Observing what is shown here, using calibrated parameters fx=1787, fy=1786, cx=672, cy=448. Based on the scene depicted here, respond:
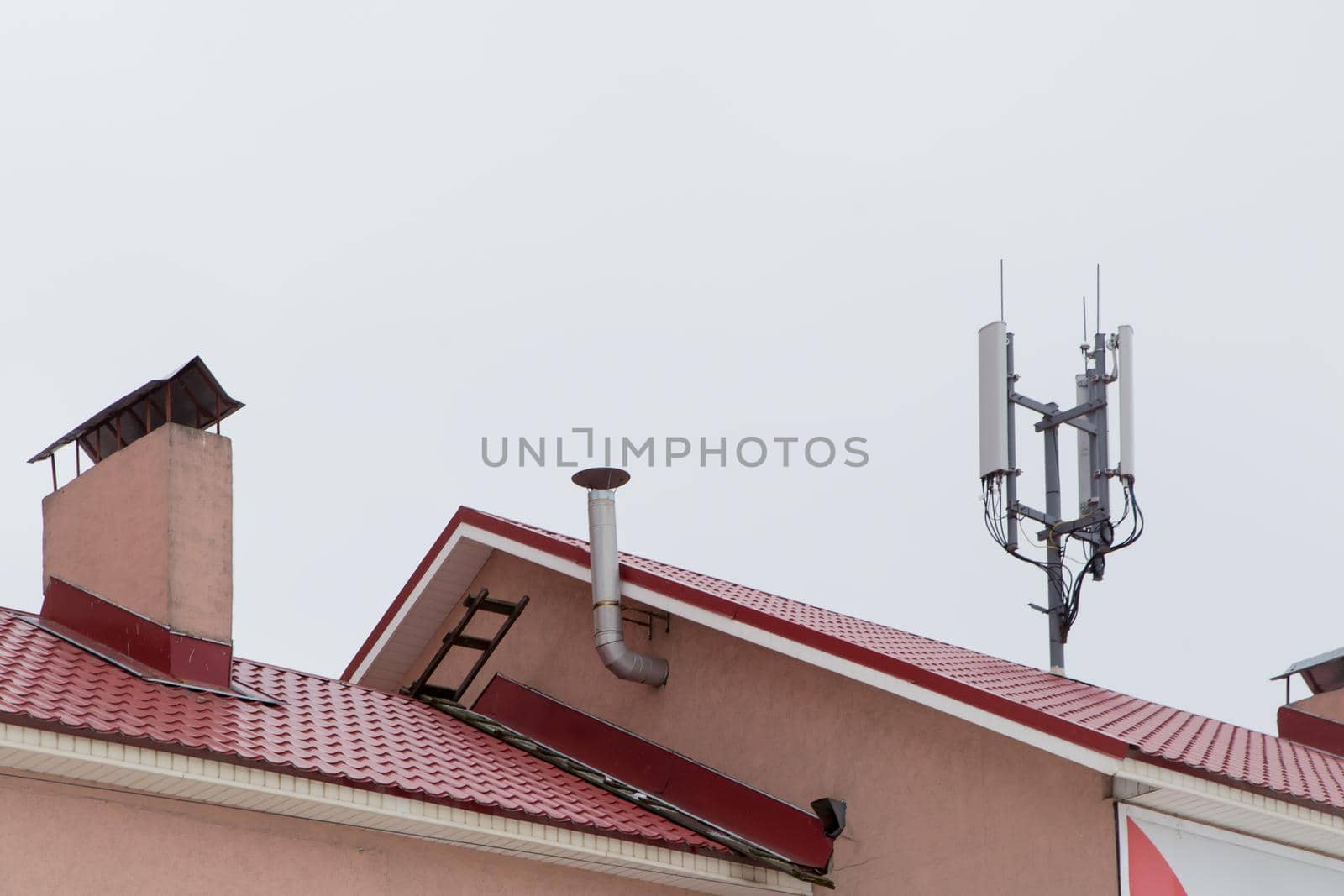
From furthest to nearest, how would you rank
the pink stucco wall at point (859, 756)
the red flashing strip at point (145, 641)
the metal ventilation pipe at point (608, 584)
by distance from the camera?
1. the metal ventilation pipe at point (608, 584)
2. the red flashing strip at point (145, 641)
3. the pink stucco wall at point (859, 756)

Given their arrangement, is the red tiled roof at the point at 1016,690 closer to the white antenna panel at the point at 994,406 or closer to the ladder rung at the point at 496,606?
the ladder rung at the point at 496,606

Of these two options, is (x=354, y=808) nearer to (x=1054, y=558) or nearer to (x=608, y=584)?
(x=608, y=584)

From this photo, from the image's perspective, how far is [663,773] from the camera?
14.3 meters

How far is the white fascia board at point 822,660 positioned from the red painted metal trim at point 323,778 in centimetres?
163

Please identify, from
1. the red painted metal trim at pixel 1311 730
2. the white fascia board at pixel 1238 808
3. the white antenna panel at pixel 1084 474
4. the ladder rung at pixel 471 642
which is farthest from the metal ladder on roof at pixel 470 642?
the red painted metal trim at pixel 1311 730

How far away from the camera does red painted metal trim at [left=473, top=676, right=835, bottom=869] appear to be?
13.3 meters

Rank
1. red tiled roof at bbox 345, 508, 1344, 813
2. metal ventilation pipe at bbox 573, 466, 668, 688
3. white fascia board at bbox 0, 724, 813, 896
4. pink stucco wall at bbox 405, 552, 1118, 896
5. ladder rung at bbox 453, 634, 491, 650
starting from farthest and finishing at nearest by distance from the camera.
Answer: ladder rung at bbox 453, 634, 491, 650 < metal ventilation pipe at bbox 573, 466, 668, 688 < pink stucco wall at bbox 405, 552, 1118, 896 < red tiled roof at bbox 345, 508, 1344, 813 < white fascia board at bbox 0, 724, 813, 896

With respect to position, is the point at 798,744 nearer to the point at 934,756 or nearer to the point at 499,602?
the point at 934,756

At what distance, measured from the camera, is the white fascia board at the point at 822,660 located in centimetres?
1127

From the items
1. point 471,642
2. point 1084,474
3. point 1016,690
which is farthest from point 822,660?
point 1084,474

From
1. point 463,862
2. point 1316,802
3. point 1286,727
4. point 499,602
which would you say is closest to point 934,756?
point 1316,802

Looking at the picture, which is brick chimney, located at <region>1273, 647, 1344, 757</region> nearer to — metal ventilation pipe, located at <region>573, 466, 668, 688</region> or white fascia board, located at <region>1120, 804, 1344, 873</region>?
white fascia board, located at <region>1120, 804, 1344, 873</region>

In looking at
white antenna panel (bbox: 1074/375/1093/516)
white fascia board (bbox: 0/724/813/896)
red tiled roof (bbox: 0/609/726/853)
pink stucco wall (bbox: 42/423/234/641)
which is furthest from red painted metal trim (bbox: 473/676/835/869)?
white antenna panel (bbox: 1074/375/1093/516)

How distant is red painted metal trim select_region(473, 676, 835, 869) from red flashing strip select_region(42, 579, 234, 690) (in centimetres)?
321
